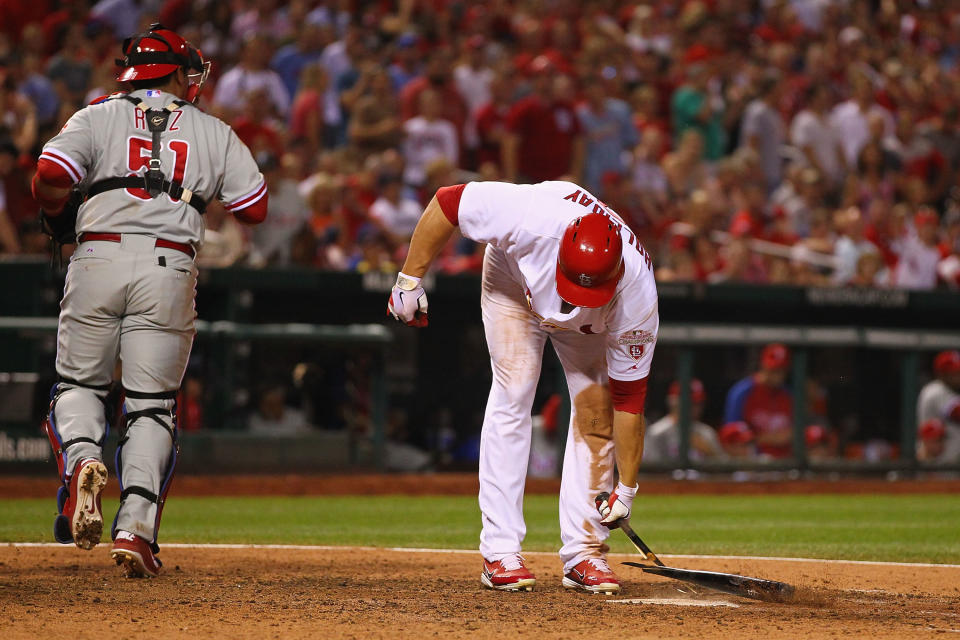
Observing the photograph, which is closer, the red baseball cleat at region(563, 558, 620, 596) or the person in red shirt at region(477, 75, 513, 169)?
the red baseball cleat at region(563, 558, 620, 596)

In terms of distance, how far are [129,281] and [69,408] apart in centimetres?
56

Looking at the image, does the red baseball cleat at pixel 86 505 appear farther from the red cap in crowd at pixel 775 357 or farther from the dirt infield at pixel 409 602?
the red cap in crowd at pixel 775 357

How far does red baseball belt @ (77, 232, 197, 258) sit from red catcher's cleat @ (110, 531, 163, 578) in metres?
1.14

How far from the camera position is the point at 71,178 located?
5043 millimetres

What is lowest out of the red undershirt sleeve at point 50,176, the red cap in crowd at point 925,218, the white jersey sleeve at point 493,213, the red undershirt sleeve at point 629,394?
the red undershirt sleeve at point 629,394

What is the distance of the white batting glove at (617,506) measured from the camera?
5.03 m

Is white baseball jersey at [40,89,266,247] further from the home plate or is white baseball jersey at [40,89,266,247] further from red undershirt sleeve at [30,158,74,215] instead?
the home plate

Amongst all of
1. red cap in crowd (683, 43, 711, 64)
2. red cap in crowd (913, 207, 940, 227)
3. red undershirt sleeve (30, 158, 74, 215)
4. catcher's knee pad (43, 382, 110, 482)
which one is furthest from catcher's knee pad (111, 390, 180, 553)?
red cap in crowd (683, 43, 711, 64)

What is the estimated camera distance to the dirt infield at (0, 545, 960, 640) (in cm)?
421

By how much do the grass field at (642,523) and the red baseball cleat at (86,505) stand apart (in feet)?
6.75

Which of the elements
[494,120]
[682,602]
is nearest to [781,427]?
[494,120]

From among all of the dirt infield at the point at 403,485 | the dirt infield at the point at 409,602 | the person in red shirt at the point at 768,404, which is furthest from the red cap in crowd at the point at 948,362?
the dirt infield at the point at 409,602

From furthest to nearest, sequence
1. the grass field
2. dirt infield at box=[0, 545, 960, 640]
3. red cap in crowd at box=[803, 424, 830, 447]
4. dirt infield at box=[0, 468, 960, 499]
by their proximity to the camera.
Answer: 1. red cap in crowd at box=[803, 424, 830, 447]
2. dirt infield at box=[0, 468, 960, 499]
3. the grass field
4. dirt infield at box=[0, 545, 960, 640]

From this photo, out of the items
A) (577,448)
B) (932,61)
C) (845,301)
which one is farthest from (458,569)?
(932,61)
